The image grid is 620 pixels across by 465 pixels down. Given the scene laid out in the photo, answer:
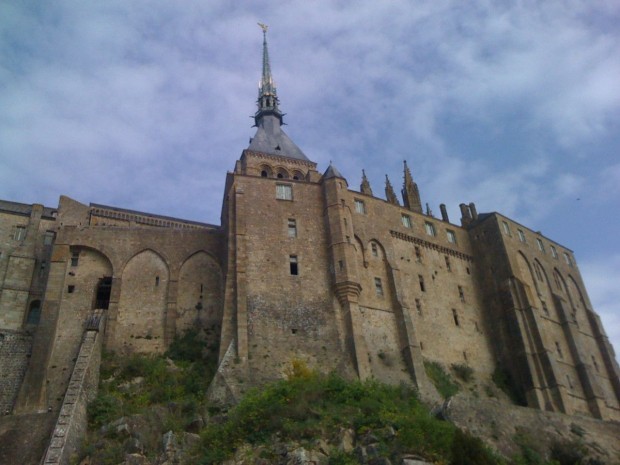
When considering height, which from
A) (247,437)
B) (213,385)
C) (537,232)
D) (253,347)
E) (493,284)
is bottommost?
(247,437)

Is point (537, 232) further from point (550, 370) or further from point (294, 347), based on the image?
point (294, 347)

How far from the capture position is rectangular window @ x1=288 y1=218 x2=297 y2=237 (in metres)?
41.7

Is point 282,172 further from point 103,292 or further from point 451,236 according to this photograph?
point 103,292

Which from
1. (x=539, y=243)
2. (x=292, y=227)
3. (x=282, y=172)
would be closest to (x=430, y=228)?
(x=539, y=243)

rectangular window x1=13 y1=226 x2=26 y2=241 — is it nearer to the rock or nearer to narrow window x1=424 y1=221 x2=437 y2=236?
the rock

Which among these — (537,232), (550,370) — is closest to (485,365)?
(550,370)

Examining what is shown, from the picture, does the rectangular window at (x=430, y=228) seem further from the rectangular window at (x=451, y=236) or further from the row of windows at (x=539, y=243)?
the row of windows at (x=539, y=243)

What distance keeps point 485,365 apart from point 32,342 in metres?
28.2

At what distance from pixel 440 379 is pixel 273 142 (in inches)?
1388

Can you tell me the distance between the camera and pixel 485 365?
149 feet

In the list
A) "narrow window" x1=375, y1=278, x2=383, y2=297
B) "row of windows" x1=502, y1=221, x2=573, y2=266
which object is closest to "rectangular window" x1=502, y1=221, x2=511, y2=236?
"row of windows" x1=502, y1=221, x2=573, y2=266

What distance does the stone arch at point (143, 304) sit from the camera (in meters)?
38.6

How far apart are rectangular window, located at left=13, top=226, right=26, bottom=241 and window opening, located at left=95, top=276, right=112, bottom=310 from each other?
314 inches

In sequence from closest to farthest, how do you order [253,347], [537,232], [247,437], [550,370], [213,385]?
[247,437] < [213,385] < [253,347] < [550,370] < [537,232]
